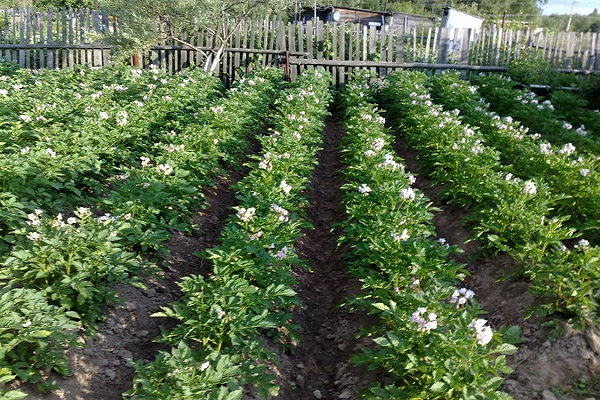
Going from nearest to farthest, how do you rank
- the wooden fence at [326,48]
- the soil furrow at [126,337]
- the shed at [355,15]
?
the soil furrow at [126,337] → the wooden fence at [326,48] → the shed at [355,15]

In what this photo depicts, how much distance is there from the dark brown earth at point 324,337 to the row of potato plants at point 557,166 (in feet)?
3.50

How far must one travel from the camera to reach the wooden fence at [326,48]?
47.3 ft

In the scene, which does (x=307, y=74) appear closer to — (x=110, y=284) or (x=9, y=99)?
(x=9, y=99)

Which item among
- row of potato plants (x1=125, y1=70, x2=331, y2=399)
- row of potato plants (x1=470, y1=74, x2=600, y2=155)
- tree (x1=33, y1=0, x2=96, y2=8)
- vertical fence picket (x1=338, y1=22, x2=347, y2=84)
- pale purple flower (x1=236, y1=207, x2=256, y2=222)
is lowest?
row of potato plants (x1=125, y1=70, x2=331, y2=399)

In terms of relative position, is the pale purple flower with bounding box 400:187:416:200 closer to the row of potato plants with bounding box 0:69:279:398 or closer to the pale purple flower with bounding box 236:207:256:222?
the pale purple flower with bounding box 236:207:256:222

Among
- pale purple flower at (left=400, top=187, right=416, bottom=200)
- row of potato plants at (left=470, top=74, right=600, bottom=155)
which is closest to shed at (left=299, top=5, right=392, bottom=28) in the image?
row of potato plants at (left=470, top=74, right=600, bottom=155)

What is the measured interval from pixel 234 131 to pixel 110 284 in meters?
3.98

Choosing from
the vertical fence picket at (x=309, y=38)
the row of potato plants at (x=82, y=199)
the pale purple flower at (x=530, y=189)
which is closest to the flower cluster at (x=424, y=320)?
the row of potato plants at (x=82, y=199)

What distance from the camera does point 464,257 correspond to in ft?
→ 17.4

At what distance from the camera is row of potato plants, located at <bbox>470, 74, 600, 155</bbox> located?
8094 mm

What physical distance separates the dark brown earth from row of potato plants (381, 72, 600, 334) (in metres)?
0.20


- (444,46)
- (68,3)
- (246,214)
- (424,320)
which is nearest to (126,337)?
(246,214)

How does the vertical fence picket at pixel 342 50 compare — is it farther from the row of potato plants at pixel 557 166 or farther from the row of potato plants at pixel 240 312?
the row of potato plants at pixel 240 312

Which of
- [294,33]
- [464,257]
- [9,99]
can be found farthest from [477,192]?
[294,33]
